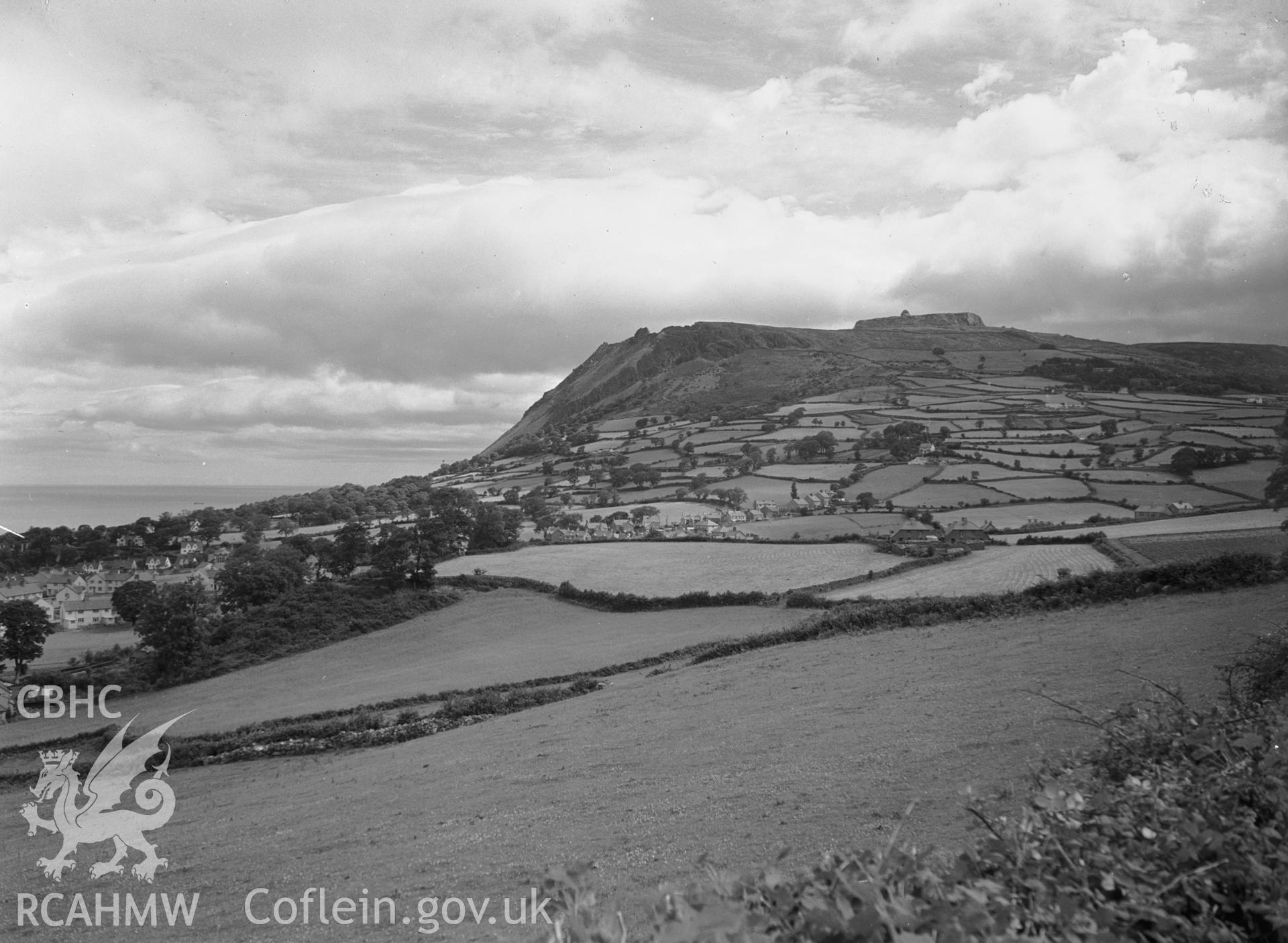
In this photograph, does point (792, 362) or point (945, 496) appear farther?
point (792, 362)

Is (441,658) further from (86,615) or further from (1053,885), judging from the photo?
(1053,885)

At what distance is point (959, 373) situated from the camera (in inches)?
4409

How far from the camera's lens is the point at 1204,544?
34094 millimetres

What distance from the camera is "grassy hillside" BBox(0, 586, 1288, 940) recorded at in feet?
32.0

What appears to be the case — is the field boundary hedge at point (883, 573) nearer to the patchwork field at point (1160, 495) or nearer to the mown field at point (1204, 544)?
the mown field at point (1204, 544)

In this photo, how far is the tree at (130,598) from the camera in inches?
1683

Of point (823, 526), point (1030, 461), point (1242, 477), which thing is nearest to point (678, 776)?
point (823, 526)

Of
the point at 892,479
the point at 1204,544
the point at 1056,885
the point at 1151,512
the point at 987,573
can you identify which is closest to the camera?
the point at 1056,885

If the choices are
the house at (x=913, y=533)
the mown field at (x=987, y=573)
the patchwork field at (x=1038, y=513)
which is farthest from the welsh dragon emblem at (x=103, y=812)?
the patchwork field at (x=1038, y=513)

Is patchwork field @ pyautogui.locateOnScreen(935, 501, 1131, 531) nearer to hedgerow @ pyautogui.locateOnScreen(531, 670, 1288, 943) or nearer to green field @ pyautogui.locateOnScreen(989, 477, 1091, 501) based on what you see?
green field @ pyautogui.locateOnScreen(989, 477, 1091, 501)

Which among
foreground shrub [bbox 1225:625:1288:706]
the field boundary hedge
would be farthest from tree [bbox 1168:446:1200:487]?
foreground shrub [bbox 1225:625:1288:706]

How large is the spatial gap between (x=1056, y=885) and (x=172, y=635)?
132 ft

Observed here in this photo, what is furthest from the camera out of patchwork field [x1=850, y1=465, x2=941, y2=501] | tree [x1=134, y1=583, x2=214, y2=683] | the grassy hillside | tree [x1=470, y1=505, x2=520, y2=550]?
patchwork field [x1=850, y1=465, x2=941, y2=501]

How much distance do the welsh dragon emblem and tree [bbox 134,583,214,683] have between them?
1338 centimetres
